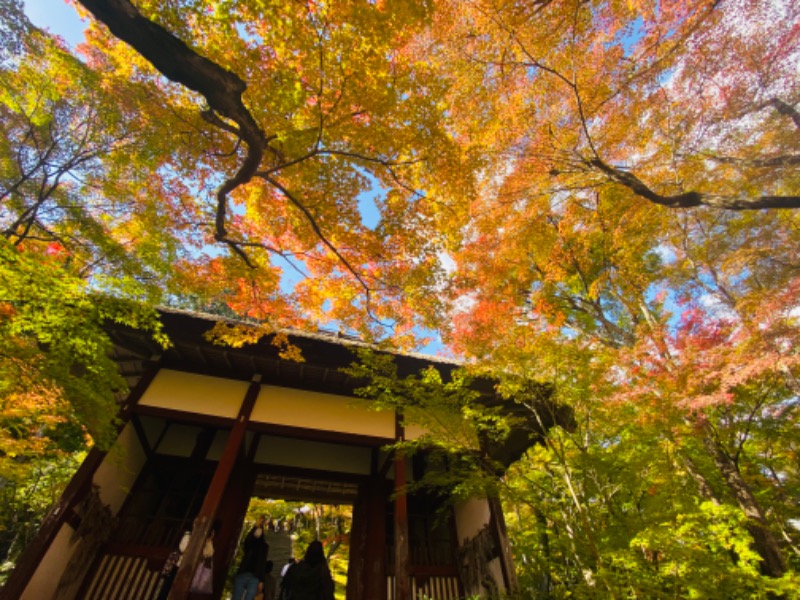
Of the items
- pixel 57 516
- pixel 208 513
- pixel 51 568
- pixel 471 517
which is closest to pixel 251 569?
pixel 208 513

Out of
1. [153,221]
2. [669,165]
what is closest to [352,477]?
[153,221]

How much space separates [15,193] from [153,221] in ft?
6.73

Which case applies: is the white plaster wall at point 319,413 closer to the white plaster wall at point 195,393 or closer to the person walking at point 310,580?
the white plaster wall at point 195,393

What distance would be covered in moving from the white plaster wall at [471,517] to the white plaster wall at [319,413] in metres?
2.25

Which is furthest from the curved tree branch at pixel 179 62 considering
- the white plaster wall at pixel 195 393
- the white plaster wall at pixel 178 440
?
the white plaster wall at pixel 178 440

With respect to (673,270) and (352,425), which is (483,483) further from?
(673,270)

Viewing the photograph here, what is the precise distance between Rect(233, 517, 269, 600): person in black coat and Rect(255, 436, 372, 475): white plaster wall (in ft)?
5.06

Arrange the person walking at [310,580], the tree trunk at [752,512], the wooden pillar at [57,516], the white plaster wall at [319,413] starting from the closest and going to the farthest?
1. the wooden pillar at [57,516]
2. the person walking at [310,580]
3. the tree trunk at [752,512]
4. the white plaster wall at [319,413]

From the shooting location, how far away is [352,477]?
7.80 m

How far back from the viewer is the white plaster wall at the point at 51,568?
14.6 feet

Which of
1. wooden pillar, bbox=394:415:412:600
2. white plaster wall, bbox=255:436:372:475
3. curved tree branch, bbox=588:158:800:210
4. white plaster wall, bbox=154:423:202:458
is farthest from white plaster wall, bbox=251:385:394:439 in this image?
curved tree branch, bbox=588:158:800:210

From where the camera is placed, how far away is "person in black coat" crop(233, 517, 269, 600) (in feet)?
19.0

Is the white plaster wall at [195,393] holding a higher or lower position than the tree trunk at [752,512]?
higher

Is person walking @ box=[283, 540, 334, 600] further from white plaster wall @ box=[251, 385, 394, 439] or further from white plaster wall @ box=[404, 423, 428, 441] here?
white plaster wall @ box=[404, 423, 428, 441]
